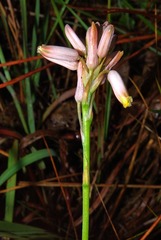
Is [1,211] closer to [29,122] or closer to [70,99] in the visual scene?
[29,122]

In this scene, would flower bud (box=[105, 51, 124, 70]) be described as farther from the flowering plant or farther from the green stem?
the green stem

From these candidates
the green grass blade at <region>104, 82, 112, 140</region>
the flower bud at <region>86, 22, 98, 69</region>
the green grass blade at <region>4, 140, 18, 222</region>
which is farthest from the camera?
the green grass blade at <region>104, 82, 112, 140</region>

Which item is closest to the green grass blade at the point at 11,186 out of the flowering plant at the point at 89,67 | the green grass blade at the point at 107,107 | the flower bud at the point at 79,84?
the green grass blade at the point at 107,107

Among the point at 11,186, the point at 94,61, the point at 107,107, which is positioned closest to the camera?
the point at 94,61

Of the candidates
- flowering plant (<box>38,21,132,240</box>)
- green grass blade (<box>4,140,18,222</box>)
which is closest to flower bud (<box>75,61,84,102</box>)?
flowering plant (<box>38,21,132,240</box>)

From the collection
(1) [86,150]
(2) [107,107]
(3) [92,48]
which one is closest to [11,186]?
(2) [107,107]

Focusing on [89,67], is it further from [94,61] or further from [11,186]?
[11,186]
